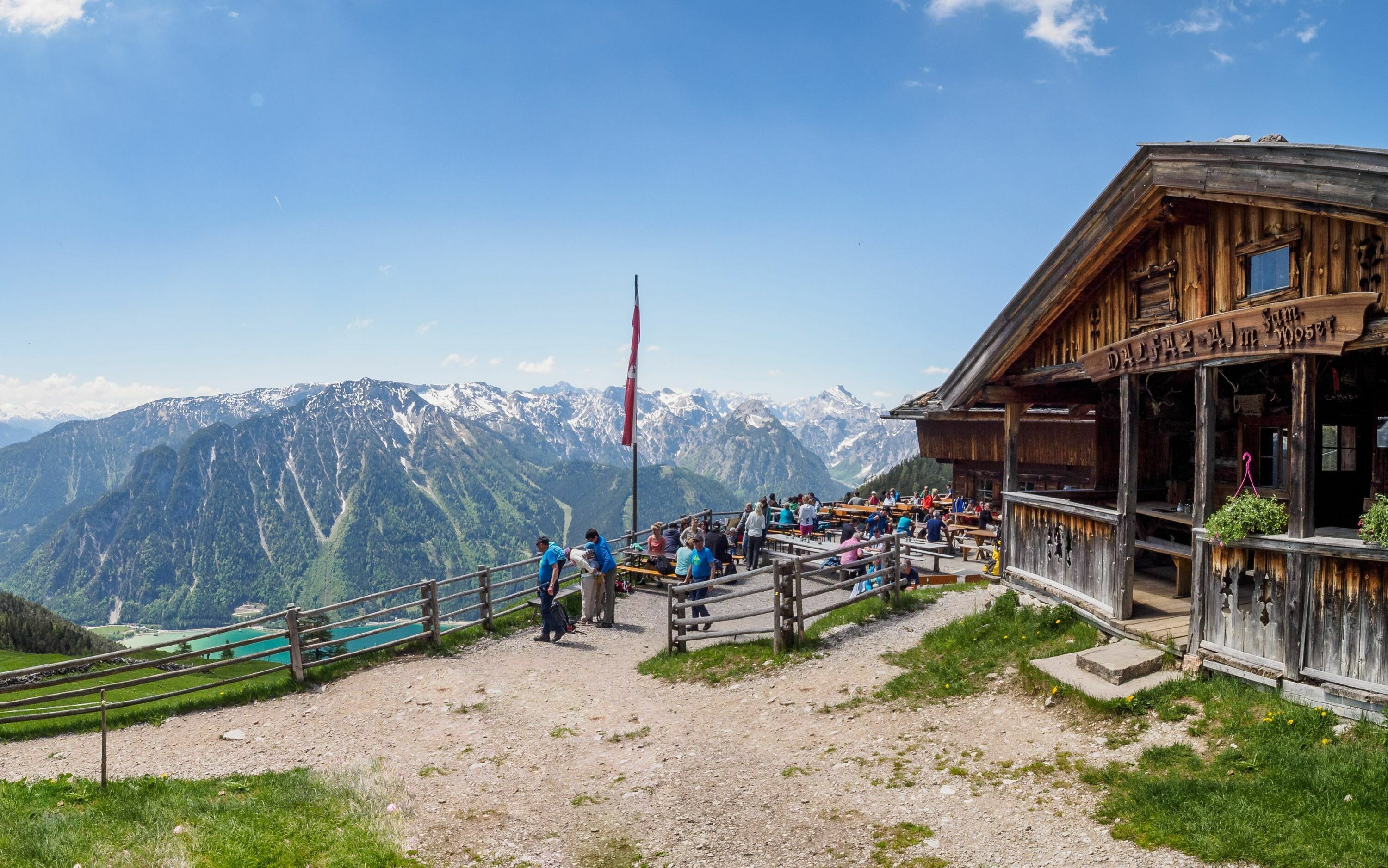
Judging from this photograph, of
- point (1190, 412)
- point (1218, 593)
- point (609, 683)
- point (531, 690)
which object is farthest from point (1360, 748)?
point (531, 690)

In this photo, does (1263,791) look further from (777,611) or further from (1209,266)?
(777,611)

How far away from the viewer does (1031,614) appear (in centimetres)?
1173

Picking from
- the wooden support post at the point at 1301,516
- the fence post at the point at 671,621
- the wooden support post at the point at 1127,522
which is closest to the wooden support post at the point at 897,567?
the fence post at the point at 671,621

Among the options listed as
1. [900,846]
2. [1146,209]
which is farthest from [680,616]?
[1146,209]

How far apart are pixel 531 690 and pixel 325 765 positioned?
3496 mm

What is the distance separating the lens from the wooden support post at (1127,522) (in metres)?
10.1

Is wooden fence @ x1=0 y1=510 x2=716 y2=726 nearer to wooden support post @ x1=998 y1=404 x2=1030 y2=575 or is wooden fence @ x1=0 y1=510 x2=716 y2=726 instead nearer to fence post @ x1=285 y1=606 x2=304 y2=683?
fence post @ x1=285 y1=606 x2=304 y2=683

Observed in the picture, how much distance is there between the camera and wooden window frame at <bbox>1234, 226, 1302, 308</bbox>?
8078mm

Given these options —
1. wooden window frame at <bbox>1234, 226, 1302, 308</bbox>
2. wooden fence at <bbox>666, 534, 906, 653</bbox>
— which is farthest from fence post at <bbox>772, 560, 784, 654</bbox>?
wooden window frame at <bbox>1234, 226, 1302, 308</bbox>

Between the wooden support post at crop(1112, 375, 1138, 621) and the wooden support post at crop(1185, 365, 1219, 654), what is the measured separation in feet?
3.44

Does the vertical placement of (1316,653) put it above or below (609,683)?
above

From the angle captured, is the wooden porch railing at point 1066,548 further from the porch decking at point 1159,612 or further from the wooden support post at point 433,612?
the wooden support post at point 433,612

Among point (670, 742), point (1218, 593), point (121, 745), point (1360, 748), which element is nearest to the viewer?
point (1360, 748)

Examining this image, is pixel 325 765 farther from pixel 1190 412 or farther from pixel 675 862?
pixel 1190 412
